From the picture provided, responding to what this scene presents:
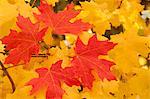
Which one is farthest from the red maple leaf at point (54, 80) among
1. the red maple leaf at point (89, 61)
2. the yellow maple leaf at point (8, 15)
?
the yellow maple leaf at point (8, 15)

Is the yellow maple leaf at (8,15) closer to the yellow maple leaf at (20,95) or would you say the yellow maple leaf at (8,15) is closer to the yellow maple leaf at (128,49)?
the yellow maple leaf at (20,95)

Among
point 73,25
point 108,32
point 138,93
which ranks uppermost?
point 73,25

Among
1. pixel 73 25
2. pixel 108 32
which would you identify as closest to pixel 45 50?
pixel 73 25

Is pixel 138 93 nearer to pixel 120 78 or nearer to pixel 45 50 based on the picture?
pixel 120 78

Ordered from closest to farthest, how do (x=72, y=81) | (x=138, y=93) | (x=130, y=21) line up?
1. (x=72, y=81)
2. (x=138, y=93)
3. (x=130, y=21)

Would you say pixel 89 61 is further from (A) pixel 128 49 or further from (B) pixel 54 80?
(A) pixel 128 49
